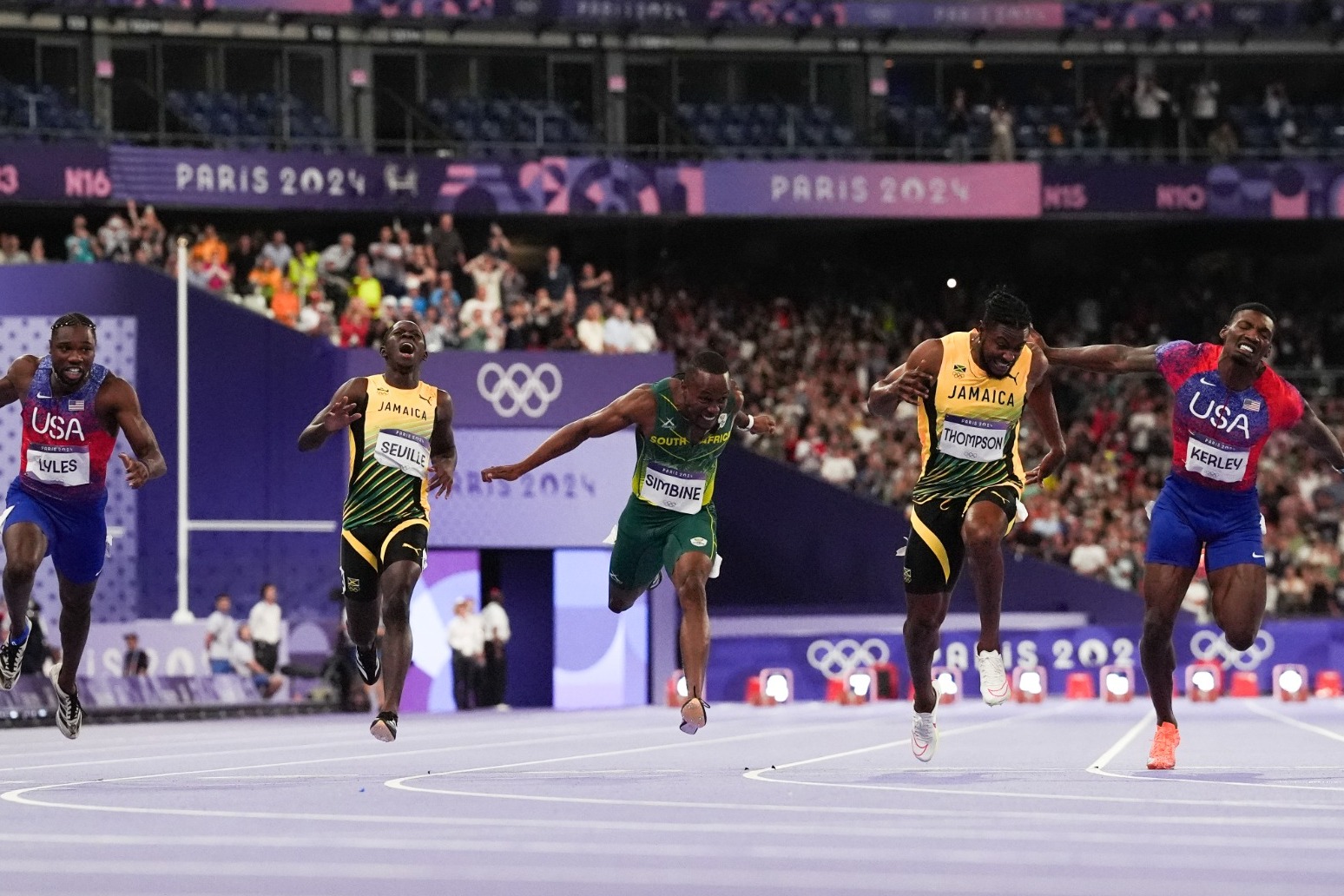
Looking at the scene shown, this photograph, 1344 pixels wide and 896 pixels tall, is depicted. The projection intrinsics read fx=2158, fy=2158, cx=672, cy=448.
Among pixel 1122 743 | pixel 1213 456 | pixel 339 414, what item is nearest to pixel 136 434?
pixel 339 414

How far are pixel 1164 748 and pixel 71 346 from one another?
264 inches

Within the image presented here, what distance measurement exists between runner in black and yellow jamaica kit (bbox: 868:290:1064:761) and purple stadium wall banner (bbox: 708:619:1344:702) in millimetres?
16425

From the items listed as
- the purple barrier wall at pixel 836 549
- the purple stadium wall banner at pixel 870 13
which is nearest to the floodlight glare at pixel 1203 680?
the purple barrier wall at pixel 836 549

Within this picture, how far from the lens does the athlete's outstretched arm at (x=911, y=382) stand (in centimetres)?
1184

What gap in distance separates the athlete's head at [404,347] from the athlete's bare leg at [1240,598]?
194 inches

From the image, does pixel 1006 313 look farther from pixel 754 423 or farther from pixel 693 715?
pixel 693 715

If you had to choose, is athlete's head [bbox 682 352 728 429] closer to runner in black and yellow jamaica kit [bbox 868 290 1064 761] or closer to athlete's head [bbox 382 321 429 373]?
runner in black and yellow jamaica kit [bbox 868 290 1064 761]

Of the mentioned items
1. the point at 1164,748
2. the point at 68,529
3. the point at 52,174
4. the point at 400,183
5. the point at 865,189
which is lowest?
the point at 1164,748

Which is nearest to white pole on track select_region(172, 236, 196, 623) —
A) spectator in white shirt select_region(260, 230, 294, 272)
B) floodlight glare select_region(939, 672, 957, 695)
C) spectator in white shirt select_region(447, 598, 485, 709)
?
spectator in white shirt select_region(260, 230, 294, 272)

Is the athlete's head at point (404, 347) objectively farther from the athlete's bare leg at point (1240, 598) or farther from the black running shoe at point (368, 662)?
the athlete's bare leg at point (1240, 598)

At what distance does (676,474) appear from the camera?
13.0m

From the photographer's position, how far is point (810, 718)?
22969mm

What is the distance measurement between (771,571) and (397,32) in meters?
13.1

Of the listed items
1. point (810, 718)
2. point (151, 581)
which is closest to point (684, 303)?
point (151, 581)
